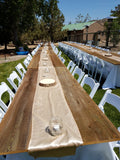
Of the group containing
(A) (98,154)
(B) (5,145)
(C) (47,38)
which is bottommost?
(A) (98,154)

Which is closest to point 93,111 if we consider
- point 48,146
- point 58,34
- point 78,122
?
point 78,122

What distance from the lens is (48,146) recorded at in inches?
47.1

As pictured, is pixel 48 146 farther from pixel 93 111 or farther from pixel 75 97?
pixel 75 97

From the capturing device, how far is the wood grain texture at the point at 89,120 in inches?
51.5

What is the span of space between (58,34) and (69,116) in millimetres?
27324

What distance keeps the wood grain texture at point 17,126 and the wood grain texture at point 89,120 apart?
578 millimetres

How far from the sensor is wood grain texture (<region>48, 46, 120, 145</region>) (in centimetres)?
131

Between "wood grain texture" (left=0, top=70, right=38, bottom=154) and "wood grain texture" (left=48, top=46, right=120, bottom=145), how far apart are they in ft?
1.90

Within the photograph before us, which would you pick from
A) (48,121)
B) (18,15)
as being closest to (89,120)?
(48,121)

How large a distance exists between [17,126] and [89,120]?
84 cm

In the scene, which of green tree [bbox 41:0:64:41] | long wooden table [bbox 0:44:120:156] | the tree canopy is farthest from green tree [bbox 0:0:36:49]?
long wooden table [bbox 0:44:120:156]

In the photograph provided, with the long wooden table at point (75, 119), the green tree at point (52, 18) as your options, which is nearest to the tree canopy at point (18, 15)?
the green tree at point (52, 18)

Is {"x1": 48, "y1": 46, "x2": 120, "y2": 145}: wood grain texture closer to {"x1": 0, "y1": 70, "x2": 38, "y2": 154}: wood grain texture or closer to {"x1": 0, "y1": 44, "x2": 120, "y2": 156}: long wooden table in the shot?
{"x1": 0, "y1": 44, "x2": 120, "y2": 156}: long wooden table

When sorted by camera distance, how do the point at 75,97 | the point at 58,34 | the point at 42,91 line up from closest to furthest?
the point at 75,97 < the point at 42,91 < the point at 58,34
